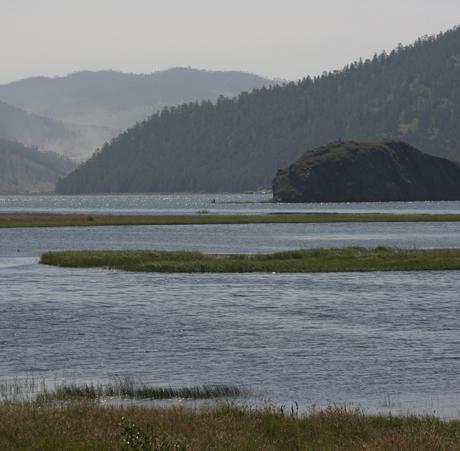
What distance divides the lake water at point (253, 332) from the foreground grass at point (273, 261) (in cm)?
223

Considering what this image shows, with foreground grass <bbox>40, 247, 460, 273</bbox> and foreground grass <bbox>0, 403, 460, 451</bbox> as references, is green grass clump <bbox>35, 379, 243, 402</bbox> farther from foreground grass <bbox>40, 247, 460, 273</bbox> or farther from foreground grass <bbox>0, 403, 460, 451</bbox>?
foreground grass <bbox>40, 247, 460, 273</bbox>

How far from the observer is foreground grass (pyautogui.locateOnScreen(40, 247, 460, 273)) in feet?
300

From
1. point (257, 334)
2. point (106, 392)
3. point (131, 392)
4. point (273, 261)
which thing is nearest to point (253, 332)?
point (257, 334)

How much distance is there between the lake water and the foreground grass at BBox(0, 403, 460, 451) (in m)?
5.12

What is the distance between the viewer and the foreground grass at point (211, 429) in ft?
85.7

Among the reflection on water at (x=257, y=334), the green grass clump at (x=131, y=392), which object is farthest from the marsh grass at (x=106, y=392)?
the reflection on water at (x=257, y=334)

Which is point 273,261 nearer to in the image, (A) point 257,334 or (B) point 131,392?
(A) point 257,334

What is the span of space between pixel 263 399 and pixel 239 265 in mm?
55748

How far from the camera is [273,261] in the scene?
309ft

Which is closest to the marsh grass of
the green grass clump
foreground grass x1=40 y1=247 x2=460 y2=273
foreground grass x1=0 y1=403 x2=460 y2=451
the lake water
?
the green grass clump

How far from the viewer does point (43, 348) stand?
49.5m

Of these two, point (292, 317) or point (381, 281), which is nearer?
point (292, 317)

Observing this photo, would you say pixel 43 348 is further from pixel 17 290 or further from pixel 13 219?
pixel 13 219

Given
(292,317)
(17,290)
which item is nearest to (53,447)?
(292,317)
